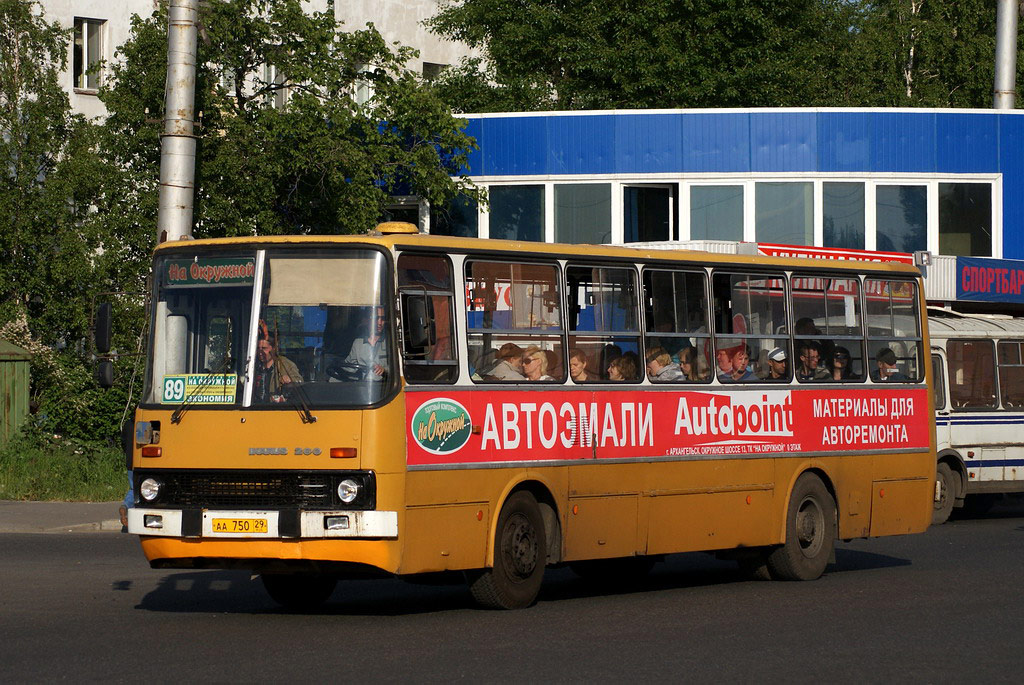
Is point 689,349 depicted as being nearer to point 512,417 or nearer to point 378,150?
point 512,417

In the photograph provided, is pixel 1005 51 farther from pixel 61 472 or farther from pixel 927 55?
pixel 927 55

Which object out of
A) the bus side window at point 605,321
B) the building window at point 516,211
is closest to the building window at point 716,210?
the building window at point 516,211

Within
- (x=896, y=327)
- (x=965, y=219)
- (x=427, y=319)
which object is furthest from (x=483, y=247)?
(x=965, y=219)

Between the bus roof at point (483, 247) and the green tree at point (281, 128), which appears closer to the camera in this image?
the bus roof at point (483, 247)

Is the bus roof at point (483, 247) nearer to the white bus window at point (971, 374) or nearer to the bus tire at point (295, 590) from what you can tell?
the bus tire at point (295, 590)

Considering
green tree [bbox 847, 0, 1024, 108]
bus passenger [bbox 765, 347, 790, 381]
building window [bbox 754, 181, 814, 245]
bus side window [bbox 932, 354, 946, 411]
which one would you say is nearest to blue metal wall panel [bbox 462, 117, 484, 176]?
building window [bbox 754, 181, 814, 245]

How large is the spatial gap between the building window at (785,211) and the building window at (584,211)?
110 inches

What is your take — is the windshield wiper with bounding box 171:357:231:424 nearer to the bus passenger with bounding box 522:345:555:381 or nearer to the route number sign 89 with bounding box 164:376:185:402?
the route number sign 89 with bounding box 164:376:185:402

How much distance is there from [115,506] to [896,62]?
150 ft

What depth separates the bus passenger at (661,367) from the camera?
14.6 m

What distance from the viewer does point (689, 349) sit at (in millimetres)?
15039

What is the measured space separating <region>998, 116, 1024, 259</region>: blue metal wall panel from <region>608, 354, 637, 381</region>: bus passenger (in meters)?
22.0

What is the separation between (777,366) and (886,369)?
6.14 ft

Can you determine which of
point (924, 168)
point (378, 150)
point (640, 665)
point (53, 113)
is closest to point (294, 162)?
point (378, 150)
